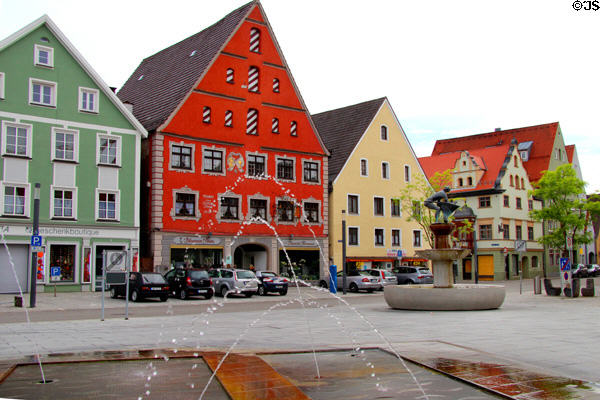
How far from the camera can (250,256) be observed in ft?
156

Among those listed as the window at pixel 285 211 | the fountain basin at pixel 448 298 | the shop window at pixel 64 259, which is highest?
the window at pixel 285 211

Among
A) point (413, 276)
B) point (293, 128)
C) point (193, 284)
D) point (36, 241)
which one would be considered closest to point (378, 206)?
point (293, 128)

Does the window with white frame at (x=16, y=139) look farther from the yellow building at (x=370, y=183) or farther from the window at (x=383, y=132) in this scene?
the window at (x=383, y=132)

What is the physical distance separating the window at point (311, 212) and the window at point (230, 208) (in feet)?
20.2

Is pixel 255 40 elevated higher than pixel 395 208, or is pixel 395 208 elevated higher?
pixel 255 40

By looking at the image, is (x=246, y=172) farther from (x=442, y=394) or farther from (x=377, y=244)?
(x=442, y=394)

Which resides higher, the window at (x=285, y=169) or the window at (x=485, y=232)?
the window at (x=285, y=169)

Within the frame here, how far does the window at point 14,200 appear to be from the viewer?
34.5m

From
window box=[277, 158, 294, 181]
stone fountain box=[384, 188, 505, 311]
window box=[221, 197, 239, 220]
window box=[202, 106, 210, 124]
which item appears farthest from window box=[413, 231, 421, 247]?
stone fountain box=[384, 188, 505, 311]

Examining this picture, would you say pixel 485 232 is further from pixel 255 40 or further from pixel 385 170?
pixel 255 40

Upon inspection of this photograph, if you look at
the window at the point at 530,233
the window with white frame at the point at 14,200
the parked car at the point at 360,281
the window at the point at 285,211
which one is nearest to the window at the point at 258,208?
the window at the point at 285,211

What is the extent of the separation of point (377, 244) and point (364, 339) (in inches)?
1567

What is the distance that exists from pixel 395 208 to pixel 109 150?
1046 inches

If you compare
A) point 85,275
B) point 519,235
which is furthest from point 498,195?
point 85,275
